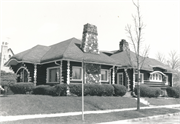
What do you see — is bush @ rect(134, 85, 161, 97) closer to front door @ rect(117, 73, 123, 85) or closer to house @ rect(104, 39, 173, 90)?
house @ rect(104, 39, 173, 90)

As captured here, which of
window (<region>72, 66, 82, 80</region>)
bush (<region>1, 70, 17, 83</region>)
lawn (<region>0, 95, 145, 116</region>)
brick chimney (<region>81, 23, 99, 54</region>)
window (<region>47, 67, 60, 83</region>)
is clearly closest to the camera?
lawn (<region>0, 95, 145, 116</region>)

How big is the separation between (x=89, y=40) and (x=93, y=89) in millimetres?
5774

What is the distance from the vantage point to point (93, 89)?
65.7 ft

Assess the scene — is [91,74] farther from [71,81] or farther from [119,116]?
[119,116]

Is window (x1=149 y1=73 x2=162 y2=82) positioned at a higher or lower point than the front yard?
Result: higher

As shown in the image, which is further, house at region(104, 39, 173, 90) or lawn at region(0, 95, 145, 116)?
house at region(104, 39, 173, 90)

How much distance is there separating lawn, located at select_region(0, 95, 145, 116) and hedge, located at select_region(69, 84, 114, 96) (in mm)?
1650

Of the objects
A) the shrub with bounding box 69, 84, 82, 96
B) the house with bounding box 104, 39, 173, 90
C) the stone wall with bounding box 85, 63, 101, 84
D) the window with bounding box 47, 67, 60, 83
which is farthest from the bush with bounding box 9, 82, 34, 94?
the house with bounding box 104, 39, 173, 90

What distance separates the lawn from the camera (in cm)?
1292

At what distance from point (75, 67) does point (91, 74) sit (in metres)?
1.87

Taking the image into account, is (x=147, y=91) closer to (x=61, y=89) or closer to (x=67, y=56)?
(x=67, y=56)

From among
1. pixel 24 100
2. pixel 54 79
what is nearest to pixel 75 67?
pixel 54 79

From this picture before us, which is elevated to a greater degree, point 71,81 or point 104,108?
point 71,81

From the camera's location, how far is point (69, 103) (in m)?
15.8
